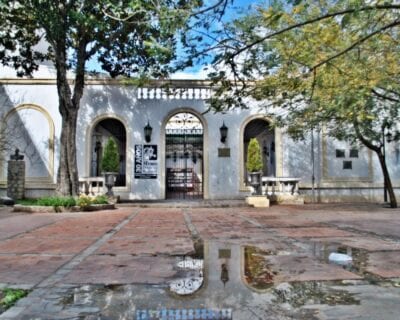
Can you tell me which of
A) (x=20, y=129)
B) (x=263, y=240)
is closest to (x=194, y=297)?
(x=263, y=240)

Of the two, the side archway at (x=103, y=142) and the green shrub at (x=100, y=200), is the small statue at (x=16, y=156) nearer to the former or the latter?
the side archway at (x=103, y=142)

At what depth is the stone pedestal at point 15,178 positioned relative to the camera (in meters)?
17.5

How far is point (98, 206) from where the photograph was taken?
14.4 m

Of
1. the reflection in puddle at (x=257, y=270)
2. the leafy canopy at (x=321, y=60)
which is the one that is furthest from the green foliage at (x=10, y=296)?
the leafy canopy at (x=321, y=60)

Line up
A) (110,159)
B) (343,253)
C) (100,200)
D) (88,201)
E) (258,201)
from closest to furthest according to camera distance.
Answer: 1. (343,253)
2. (88,201)
3. (100,200)
4. (258,201)
5. (110,159)

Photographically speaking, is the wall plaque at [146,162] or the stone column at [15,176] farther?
the wall plaque at [146,162]

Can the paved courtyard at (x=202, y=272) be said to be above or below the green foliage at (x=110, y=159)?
below

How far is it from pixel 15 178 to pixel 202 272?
14.9 metres

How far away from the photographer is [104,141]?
20203 millimetres

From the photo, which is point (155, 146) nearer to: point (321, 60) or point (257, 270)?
point (321, 60)

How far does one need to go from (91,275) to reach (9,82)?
53.1ft

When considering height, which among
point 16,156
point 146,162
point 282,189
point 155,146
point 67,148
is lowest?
point 282,189

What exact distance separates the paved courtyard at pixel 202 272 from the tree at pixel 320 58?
2.07 meters

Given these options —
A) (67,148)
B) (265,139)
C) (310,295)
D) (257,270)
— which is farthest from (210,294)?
(265,139)
